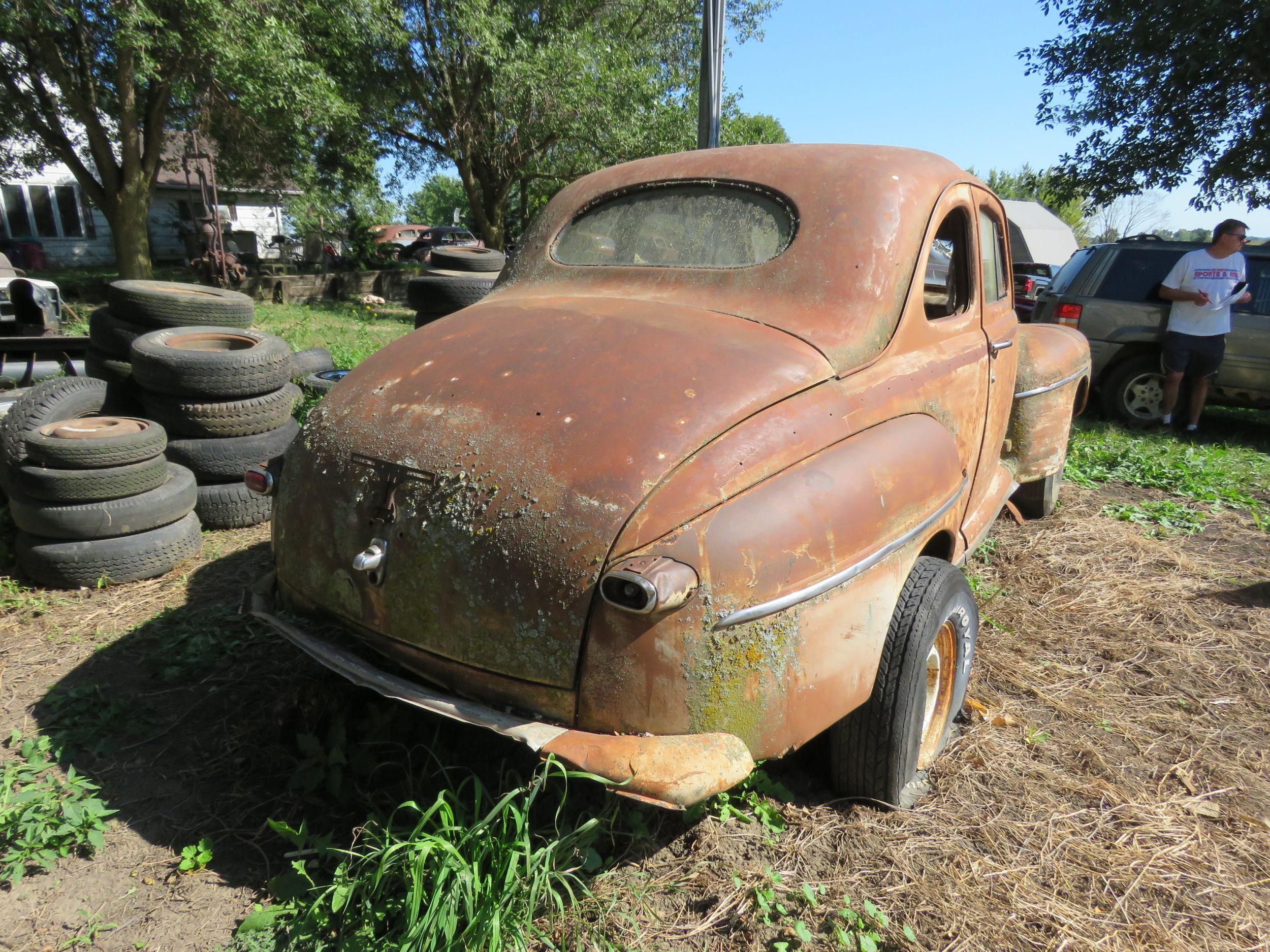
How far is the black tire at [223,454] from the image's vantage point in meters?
4.64

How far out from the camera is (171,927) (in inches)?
85.4

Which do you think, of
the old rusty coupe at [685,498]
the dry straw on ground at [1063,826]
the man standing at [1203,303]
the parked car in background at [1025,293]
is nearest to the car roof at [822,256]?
the old rusty coupe at [685,498]

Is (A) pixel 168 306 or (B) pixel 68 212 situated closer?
(A) pixel 168 306

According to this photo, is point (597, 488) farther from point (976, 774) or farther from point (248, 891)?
point (976, 774)

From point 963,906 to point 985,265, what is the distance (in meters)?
2.63

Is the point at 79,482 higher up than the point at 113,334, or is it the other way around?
the point at 113,334

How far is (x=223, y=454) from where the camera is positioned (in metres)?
4.69

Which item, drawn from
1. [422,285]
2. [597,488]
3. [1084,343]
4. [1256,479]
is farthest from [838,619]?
[1256,479]

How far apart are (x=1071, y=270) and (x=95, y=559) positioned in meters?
8.35

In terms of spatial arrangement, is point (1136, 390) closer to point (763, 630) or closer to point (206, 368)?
point (763, 630)

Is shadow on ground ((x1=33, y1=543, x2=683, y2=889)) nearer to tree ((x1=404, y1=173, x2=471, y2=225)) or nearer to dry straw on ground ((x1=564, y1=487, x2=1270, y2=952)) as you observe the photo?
dry straw on ground ((x1=564, y1=487, x2=1270, y2=952))

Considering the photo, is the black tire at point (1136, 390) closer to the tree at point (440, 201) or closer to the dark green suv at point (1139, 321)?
the dark green suv at point (1139, 321)

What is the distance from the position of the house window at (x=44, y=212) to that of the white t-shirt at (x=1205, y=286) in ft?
91.4

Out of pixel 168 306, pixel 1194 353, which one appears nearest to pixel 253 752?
pixel 168 306
